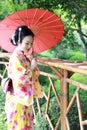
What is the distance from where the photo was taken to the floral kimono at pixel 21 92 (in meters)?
2.48

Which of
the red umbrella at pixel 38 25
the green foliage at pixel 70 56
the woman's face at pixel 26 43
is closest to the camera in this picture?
the woman's face at pixel 26 43

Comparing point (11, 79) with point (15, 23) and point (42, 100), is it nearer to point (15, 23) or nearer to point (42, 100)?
point (15, 23)

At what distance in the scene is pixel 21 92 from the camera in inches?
100.0

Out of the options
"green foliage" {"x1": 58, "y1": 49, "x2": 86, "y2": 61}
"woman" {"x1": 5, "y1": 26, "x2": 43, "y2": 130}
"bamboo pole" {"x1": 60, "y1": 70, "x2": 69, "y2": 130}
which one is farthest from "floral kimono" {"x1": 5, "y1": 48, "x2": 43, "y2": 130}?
"green foliage" {"x1": 58, "y1": 49, "x2": 86, "y2": 61}

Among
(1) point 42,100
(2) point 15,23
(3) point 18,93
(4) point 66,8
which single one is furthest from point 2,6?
(3) point 18,93

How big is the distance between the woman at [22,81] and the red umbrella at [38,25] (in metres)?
0.21

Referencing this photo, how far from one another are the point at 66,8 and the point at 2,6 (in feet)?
5.78

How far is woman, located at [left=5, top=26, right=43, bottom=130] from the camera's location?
2455 mm

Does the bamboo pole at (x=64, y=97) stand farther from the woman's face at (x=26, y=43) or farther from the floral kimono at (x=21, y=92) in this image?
the woman's face at (x=26, y=43)

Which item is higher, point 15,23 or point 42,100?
point 15,23

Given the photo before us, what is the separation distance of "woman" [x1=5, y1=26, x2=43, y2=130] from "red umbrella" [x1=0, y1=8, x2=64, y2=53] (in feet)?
0.68

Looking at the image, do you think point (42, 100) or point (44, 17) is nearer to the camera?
point (44, 17)

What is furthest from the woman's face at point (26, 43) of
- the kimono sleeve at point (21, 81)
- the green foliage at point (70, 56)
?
the green foliage at point (70, 56)

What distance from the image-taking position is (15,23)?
272cm
